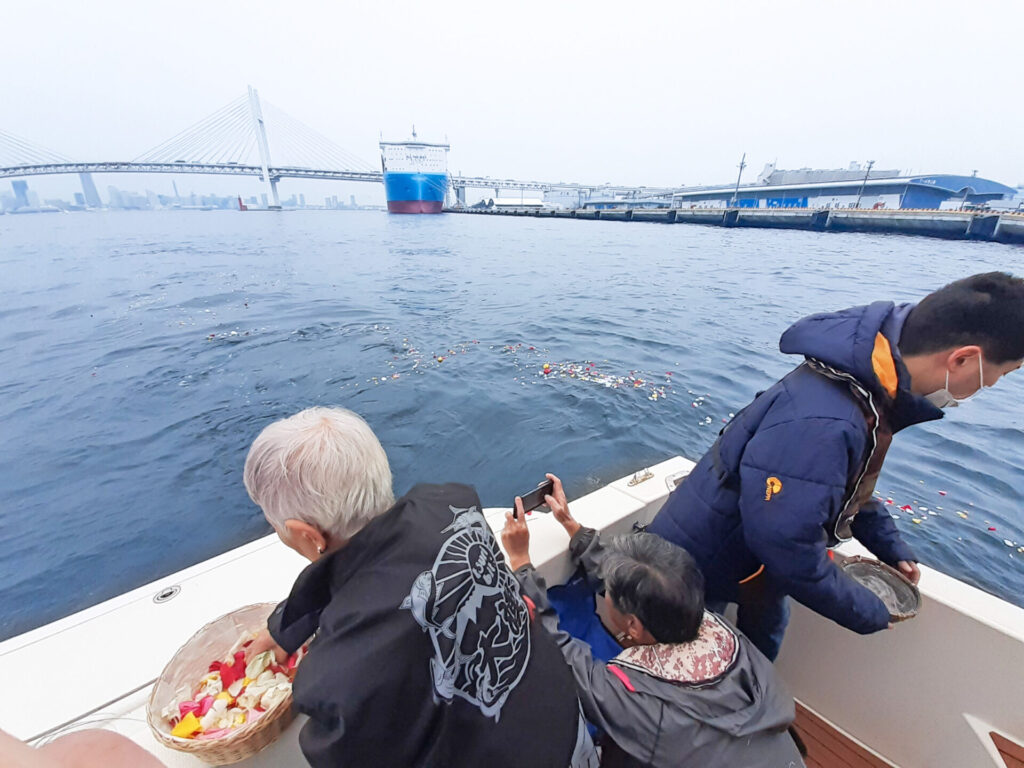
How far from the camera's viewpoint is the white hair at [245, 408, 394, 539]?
93 cm

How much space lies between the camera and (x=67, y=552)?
128 inches

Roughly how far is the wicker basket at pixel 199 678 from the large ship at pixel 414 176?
58.8 meters

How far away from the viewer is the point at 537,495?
1.99 meters

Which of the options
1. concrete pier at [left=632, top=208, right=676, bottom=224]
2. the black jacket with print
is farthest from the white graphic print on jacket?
concrete pier at [left=632, top=208, right=676, bottom=224]

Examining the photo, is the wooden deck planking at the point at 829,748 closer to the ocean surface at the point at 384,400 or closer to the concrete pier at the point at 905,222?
the ocean surface at the point at 384,400

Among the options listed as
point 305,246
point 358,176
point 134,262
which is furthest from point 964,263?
point 358,176

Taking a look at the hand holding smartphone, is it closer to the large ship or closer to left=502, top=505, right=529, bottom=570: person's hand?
left=502, top=505, right=529, bottom=570: person's hand

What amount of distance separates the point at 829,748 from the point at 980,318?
1916mm

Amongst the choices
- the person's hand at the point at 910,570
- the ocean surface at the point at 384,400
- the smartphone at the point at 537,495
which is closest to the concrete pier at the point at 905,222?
the ocean surface at the point at 384,400

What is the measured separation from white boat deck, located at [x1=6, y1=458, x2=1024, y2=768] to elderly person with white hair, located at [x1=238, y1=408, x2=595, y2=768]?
57cm

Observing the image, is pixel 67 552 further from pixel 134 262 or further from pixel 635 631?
pixel 134 262

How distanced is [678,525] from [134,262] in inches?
822

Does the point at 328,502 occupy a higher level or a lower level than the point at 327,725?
higher

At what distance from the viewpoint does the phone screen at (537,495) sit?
1.95 metres
